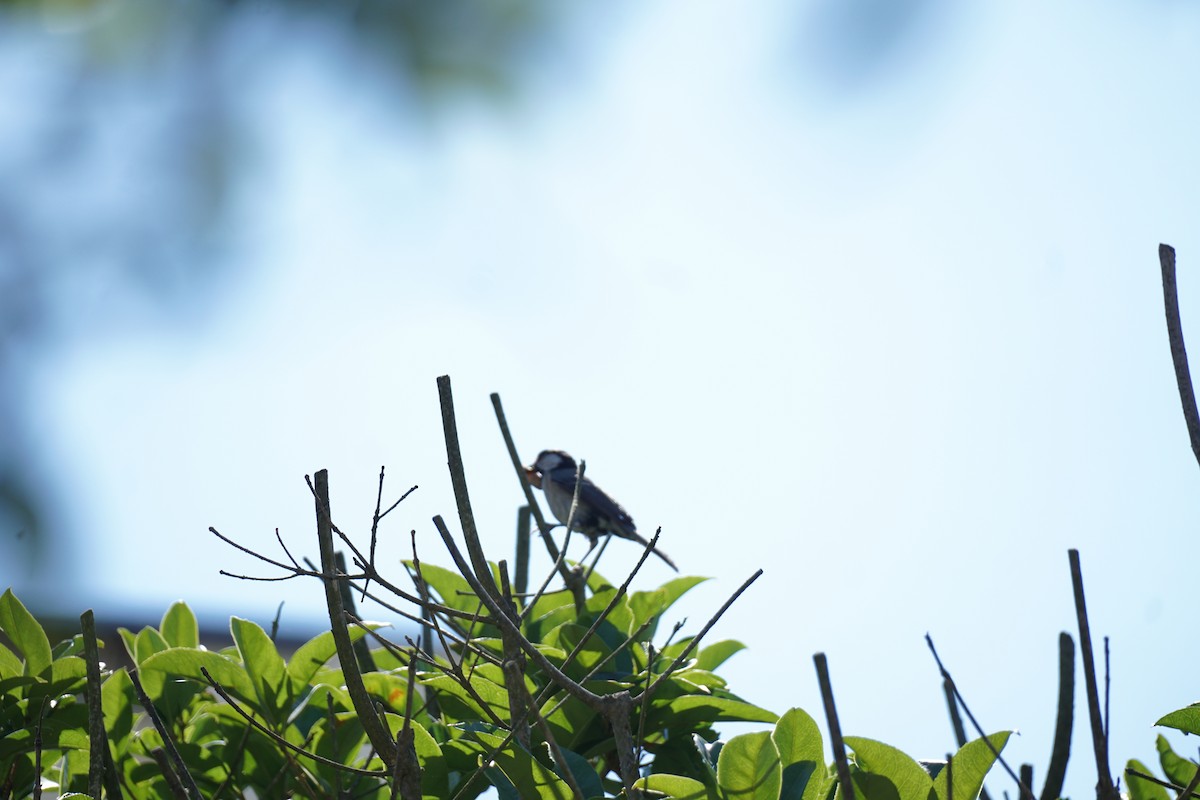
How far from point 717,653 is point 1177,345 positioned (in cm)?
146

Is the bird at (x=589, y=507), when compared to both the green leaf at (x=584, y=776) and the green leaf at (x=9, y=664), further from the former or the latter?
the green leaf at (x=584, y=776)

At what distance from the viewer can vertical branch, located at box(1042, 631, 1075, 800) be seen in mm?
1998

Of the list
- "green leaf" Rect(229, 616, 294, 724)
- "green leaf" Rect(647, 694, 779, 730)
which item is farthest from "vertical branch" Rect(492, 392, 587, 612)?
"green leaf" Rect(229, 616, 294, 724)

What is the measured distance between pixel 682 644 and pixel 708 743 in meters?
0.35

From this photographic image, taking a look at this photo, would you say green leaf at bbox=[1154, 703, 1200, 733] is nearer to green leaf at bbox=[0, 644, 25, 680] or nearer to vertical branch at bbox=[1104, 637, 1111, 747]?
vertical branch at bbox=[1104, 637, 1111, 747]

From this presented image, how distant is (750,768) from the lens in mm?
1750

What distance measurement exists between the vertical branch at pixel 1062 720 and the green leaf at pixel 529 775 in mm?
912

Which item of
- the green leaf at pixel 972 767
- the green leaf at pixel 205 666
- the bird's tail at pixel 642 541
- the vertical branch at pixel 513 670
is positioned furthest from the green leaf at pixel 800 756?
the bird's tail at pixel 642 541

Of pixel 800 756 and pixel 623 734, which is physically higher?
pixel 623 734

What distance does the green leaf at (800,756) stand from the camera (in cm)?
181

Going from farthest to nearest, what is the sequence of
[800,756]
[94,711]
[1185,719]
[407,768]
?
[1185,719], [800,756], [94,711], [407,768]

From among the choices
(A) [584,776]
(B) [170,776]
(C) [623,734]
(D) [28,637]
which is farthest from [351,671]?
(D) [28,637]

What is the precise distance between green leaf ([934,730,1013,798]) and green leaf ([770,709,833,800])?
7.4 inches

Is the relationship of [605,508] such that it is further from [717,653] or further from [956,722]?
[956,722]
